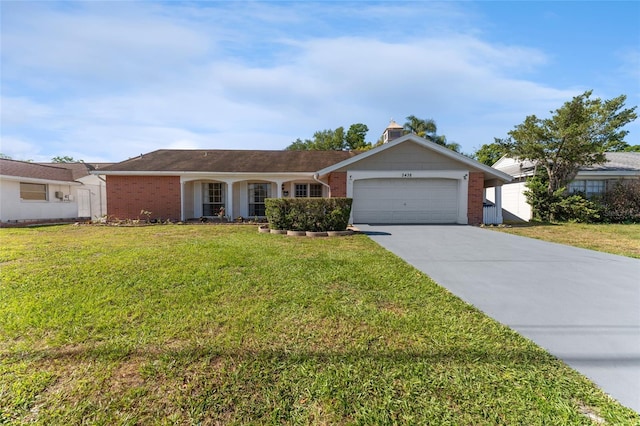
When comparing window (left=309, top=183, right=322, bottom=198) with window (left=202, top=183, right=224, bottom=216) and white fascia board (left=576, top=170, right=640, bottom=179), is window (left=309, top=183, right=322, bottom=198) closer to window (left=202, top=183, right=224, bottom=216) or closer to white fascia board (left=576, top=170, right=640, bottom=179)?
window (left=202, top=183, right=224, bottom=216)

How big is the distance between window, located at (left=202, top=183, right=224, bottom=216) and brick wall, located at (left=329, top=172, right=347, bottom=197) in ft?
23.1

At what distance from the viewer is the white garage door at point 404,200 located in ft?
47.7

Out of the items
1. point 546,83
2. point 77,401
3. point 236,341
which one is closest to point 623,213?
point 546,83

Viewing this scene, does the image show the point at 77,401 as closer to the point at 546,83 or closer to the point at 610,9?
the point at 610,9

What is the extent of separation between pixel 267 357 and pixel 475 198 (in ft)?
47.3

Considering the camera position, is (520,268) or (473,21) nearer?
(520,268)

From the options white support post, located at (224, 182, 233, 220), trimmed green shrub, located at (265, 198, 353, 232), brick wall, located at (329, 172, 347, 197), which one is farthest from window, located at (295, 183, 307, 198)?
trimmed green shrub, located at (265, 198, 353, 232)

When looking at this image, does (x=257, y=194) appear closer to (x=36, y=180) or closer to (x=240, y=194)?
(x=240, y=194)

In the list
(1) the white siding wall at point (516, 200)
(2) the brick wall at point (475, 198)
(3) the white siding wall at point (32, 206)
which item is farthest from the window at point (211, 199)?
(1) the white siding wall at point (516, 200)

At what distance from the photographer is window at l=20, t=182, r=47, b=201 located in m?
16.5

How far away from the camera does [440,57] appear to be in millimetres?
12383

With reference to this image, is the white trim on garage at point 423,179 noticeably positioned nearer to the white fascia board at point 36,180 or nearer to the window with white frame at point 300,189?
the window with white frame at point 300,189

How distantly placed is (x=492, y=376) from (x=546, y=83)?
646 inches

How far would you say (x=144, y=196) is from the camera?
1597 centimetres
